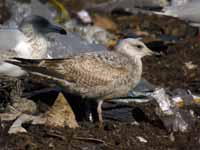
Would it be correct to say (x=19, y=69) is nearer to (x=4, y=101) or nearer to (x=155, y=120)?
(x=4, y=101)

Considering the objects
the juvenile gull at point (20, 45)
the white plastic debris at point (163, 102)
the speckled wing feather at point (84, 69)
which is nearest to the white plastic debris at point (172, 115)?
the white plastic debris at point (163, 102)

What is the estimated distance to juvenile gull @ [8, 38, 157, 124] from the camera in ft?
19.1

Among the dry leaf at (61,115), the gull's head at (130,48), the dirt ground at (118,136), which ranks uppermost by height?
the gull's head at (130,48)

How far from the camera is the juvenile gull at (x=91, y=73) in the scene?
229 inches

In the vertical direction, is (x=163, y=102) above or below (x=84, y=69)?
below

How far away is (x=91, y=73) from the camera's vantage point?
5.86 metres

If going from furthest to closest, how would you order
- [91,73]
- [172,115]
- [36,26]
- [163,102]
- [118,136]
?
[36,26], [163,102], [172,115], [91,73], [118,136]

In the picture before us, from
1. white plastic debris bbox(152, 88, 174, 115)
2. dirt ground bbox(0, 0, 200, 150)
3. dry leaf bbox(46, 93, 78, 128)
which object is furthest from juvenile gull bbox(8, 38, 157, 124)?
white plastic debris bbox(152, 88, 174, 115)

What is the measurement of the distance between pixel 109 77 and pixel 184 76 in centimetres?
224

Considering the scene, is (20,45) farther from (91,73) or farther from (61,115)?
(61,115)

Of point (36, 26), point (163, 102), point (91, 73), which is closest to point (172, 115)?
point (163, 102)

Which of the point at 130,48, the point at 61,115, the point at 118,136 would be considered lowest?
the point at 118,136

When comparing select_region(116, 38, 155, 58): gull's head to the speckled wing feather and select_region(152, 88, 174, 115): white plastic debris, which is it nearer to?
the speckled wing feather

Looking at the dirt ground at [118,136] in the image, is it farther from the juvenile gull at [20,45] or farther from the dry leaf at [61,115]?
the juvenile gull at [20,45]
